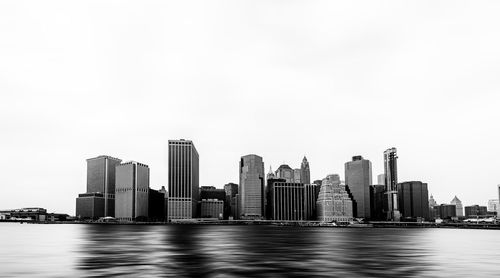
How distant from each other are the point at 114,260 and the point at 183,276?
24.7m

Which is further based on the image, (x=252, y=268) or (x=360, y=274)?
(x=252, y=268)

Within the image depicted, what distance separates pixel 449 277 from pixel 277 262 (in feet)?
89.5

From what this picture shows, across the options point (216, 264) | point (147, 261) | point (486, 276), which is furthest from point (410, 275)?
point (147, 261)

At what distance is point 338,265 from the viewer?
7581 cm

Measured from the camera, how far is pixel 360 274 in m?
63.8

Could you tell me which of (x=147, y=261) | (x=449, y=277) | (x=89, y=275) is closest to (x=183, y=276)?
(x=89, y=275)

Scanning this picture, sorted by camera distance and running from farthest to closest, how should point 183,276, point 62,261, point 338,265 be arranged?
1. point 62,261
2. point 338,265
3. point 183,276

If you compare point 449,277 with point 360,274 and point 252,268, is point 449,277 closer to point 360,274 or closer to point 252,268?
point 360,274

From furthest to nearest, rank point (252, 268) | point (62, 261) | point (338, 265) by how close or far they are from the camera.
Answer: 1. point (62, 261)
2. point (338, 265)
3. point (252, 268)

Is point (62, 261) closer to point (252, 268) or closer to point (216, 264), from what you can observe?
point (216, 264)

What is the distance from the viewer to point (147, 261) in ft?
260

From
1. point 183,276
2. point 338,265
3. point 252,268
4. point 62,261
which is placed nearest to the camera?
point 183,276

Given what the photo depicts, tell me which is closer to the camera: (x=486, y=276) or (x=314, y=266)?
(x=486, y=276)

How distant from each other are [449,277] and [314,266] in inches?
780
